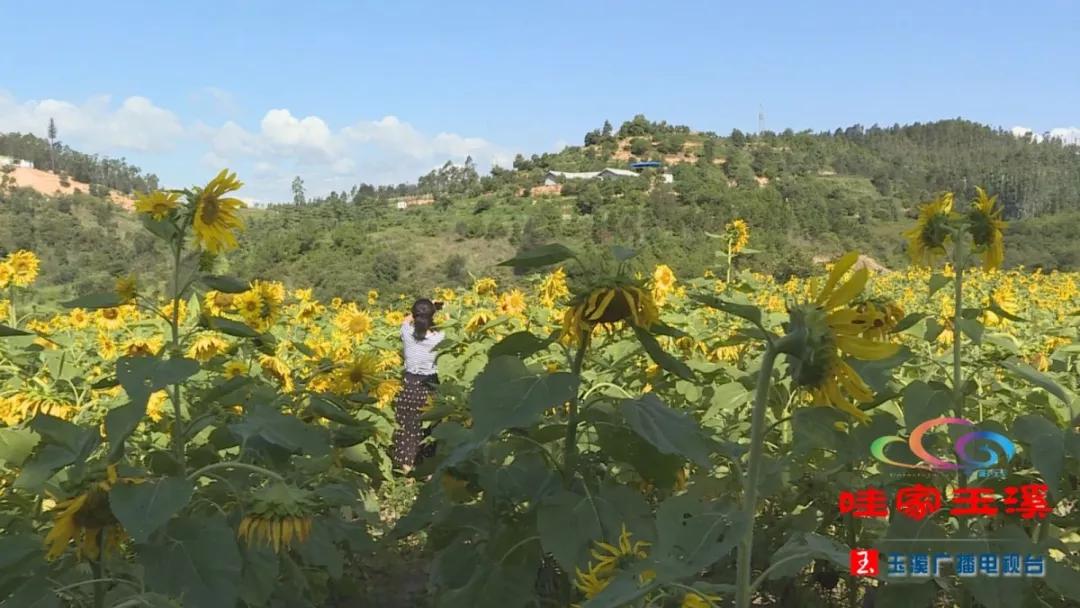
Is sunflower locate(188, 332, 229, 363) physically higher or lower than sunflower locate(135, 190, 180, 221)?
lower

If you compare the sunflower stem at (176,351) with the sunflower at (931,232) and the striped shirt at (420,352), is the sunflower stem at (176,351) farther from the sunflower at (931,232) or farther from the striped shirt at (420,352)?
the striped shirt at (420,352)

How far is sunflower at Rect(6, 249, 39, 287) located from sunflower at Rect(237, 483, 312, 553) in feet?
14.1

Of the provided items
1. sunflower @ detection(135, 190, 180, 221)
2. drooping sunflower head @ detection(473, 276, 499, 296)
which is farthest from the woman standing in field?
sunflower @ detection(135, 190, 180, 221)

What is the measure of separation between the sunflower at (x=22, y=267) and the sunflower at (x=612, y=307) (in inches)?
187

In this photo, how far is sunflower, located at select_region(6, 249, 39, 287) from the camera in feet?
15.9

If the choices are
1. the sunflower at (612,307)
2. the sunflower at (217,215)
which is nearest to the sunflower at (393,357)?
the sunflower at (217,215)

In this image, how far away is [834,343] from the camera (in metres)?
1.03

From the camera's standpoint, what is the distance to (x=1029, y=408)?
2531 millimetres

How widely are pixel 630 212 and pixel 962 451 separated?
4844 centimetres

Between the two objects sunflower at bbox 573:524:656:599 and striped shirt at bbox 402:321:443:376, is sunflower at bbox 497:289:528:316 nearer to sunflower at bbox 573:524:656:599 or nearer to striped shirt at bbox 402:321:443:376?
striped shirt at bbox 402:321:443:376

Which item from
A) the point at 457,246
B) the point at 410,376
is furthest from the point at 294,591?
the point at 457,246

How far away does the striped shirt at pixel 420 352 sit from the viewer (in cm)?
552

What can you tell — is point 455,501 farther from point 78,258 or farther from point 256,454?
point 78,258

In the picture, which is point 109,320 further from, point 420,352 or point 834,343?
point 834,343
